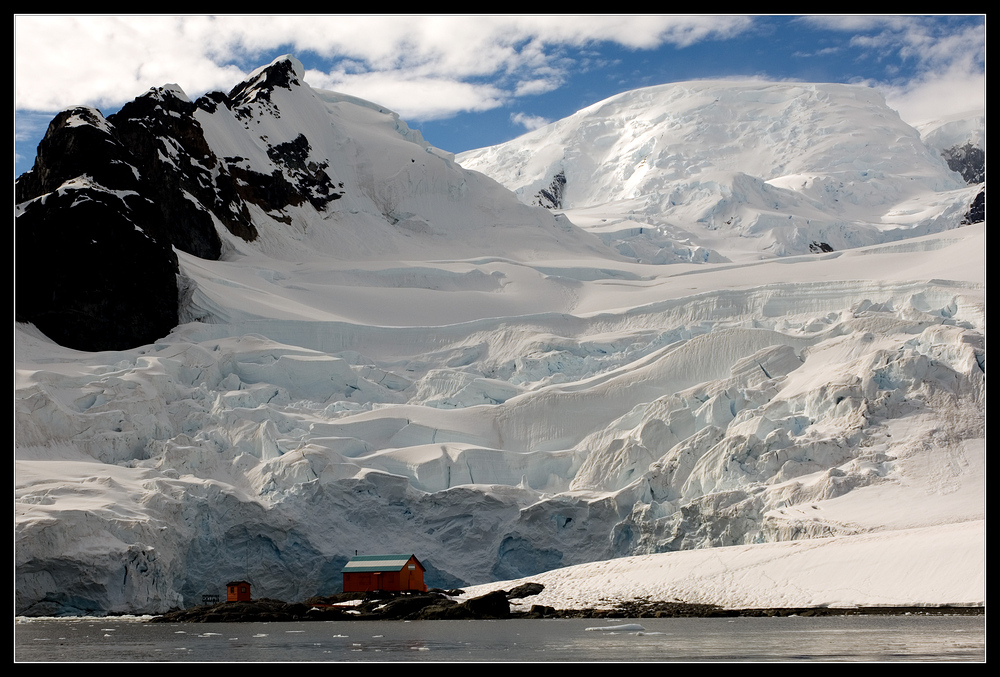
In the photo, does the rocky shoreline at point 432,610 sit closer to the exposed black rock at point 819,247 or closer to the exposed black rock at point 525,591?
the exposed black rock at point 525,591

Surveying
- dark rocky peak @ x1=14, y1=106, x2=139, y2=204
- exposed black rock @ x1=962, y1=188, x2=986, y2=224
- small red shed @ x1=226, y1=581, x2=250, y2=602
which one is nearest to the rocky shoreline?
small red shed @ x1=226, y1=581, x2=250, y2=602

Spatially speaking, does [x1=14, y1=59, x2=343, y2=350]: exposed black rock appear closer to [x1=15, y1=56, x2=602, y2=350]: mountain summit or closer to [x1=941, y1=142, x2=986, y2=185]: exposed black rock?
[x1=15, y1=56, x2=602, y2=350]: mountain summit

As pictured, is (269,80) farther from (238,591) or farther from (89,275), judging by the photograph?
(238,591)

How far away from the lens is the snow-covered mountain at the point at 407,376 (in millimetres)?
31625

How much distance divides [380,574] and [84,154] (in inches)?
1013

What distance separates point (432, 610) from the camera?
29000mm

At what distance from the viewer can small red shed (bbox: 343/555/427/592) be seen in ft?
103

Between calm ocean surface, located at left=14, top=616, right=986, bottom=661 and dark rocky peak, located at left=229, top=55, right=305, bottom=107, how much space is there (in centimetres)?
4540

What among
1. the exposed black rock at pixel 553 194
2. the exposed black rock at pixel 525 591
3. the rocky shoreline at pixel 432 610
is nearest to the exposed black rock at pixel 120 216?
the rocky shoreline at pixel 432 610

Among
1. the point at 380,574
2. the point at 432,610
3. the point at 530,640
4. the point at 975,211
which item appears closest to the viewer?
the point at 530,640

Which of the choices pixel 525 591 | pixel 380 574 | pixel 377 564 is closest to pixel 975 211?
pixel 525 591

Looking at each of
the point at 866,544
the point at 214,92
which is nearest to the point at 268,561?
the point at 866,544

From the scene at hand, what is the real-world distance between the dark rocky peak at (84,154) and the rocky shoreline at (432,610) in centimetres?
2389
